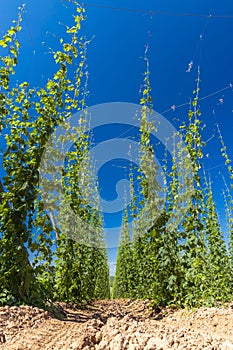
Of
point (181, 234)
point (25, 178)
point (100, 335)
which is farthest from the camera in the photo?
point (181, 234)

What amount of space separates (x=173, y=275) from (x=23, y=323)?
3.12 m

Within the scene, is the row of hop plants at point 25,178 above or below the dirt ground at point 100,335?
above

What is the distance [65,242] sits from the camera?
19.4 feet

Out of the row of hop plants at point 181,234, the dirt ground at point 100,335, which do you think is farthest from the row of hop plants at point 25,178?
the row of hop plants at point 181,234

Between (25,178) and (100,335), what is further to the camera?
(25,178)

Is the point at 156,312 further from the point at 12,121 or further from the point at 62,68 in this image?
the point at 62,68

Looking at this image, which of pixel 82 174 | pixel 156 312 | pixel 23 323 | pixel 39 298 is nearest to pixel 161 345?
pixel 23 323

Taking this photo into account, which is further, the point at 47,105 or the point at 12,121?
the point at 47,105

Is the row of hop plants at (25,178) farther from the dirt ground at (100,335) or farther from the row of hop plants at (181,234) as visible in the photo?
the row of hop plants at (181,234)

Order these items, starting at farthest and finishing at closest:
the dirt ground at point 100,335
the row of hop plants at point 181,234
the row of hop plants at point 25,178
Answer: the row of hop plants at point 181,234 → the row of hop plants at point 25,178 → the dirt ground at point 100,335

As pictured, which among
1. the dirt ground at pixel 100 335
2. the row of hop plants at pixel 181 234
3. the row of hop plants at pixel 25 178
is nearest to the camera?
the dirt ground at pixel 100 335

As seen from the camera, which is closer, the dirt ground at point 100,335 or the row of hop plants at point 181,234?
the dirt ground at point 100,335

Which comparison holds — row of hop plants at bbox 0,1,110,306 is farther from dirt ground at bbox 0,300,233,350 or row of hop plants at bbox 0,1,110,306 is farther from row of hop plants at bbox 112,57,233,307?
row of hop plants at bbox 112,57,233,307

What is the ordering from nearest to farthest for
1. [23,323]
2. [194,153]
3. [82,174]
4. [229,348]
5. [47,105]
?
[229,348], [23,323], [47,105], [194,153], [82,174]
